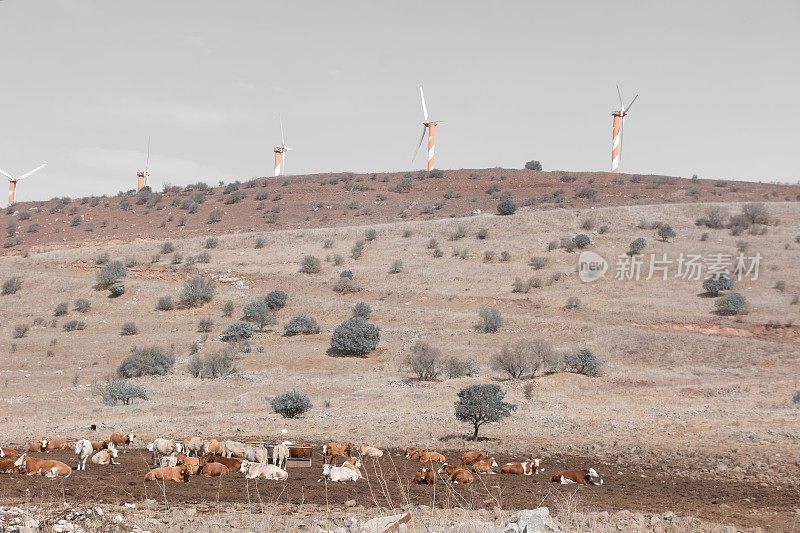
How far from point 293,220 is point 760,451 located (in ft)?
218

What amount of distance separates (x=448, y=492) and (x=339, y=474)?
307 cm

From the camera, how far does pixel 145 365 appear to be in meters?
36.0

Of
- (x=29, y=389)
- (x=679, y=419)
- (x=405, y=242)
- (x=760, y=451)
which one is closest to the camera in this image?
(x=760, y=451)

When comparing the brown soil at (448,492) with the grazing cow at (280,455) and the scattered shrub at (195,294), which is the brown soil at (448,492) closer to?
the grazing cow at (280,455)

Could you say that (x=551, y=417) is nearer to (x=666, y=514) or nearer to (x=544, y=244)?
(x=666, y=514)

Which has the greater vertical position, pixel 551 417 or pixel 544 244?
pixel 544 244

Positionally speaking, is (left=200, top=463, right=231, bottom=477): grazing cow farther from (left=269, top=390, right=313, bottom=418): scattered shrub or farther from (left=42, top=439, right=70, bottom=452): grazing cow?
(left=269, top=390, right=313, bottom=418): scattered shrub

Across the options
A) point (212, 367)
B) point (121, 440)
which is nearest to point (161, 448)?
point (121, 440)

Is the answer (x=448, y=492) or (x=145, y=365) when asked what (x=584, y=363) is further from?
(x=448, y=492)

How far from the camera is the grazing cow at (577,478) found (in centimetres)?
1467

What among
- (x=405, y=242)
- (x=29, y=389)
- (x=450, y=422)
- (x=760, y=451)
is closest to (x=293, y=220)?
(x=405, y=242)

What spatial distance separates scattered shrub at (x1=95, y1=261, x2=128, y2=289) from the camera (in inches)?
2180

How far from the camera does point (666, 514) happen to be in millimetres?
10828

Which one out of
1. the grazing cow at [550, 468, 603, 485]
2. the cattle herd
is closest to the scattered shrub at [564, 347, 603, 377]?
the cattle herd
